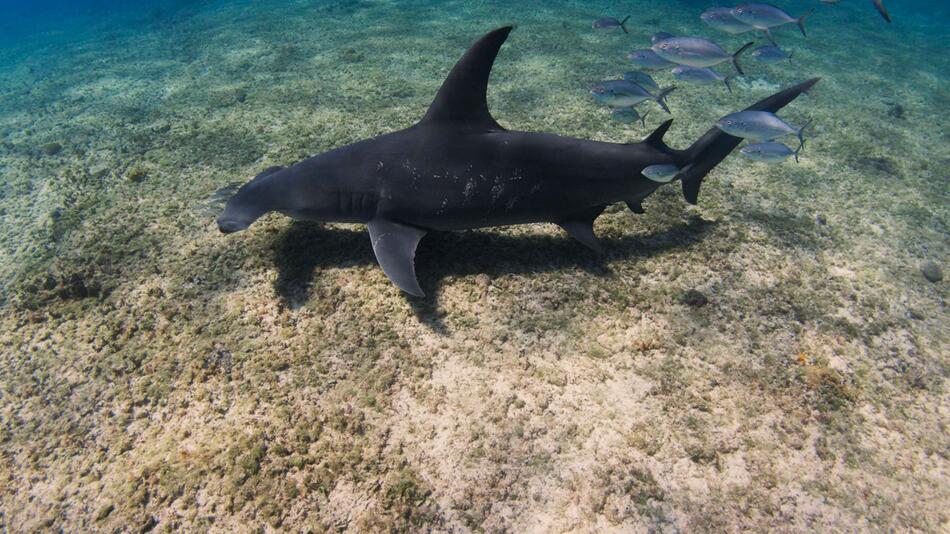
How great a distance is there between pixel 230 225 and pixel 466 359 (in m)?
1.90

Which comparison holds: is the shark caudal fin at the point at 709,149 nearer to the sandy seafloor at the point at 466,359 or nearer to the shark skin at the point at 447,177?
the sandy seafloor at the point at 466,359

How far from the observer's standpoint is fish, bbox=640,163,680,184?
330 cm

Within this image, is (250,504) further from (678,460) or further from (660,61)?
(660,61)

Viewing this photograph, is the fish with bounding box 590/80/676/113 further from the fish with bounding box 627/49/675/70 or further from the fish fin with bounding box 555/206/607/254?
the fish fin with bounding box 555/206/607/254

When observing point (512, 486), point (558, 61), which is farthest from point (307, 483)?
point (558, 61)

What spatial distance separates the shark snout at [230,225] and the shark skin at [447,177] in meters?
0.02

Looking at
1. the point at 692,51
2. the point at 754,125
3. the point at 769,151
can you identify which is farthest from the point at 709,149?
the point at 692,51

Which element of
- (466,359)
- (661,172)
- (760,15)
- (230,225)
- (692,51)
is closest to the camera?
(466,359)

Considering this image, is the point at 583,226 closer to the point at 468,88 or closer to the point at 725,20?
the point at 468,88

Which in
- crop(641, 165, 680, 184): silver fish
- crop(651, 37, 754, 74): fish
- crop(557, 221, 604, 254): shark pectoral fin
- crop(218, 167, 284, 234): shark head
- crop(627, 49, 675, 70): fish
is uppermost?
crop(651, 37, 754, 74): fish

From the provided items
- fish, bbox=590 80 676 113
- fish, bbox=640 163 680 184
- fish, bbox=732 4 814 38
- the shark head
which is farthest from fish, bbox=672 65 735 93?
the shark head

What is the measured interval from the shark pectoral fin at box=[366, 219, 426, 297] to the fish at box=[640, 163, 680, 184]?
6.08ft

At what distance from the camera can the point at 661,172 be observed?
3.33 metres

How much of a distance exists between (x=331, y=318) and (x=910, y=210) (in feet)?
20.9
